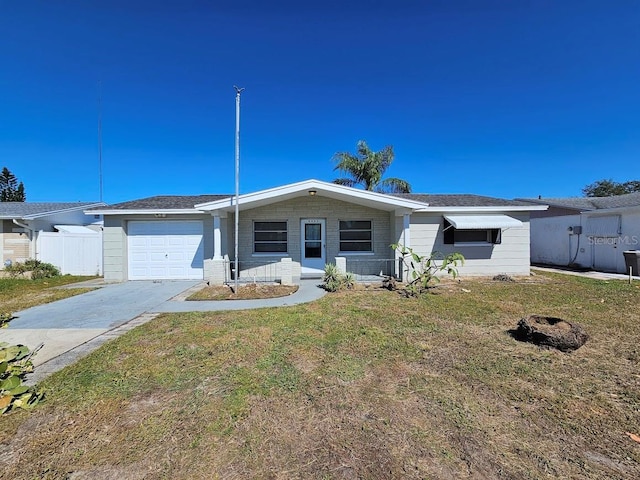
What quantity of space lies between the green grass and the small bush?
17.4 inches

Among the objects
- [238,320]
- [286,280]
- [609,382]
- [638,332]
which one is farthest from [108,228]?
[638,332]

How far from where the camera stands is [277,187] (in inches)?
406

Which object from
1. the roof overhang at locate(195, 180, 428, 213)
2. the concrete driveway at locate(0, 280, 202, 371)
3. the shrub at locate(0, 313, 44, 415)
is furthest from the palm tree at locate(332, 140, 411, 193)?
the shrub at locate(0, 313, 44, 415)

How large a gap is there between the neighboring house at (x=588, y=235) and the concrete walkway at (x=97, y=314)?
14613 mm

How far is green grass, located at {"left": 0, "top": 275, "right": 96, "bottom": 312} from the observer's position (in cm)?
816

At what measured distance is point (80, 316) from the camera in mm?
6715

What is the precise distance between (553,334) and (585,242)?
14876 millimetres

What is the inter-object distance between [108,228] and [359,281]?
389 inches

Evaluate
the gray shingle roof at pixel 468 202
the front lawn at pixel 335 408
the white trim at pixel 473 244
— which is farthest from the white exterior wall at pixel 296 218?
the front lawn at pixel 335 408

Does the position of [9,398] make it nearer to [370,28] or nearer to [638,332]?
[638,332]

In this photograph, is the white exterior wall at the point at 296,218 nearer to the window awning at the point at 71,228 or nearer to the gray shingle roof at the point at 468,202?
the gray shingle roof at the point at 468,202

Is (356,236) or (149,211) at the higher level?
(149,211)

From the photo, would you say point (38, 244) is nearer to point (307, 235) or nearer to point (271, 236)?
point (271, 236)


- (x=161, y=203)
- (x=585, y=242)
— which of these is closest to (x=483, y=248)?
(x=585, y=242)
